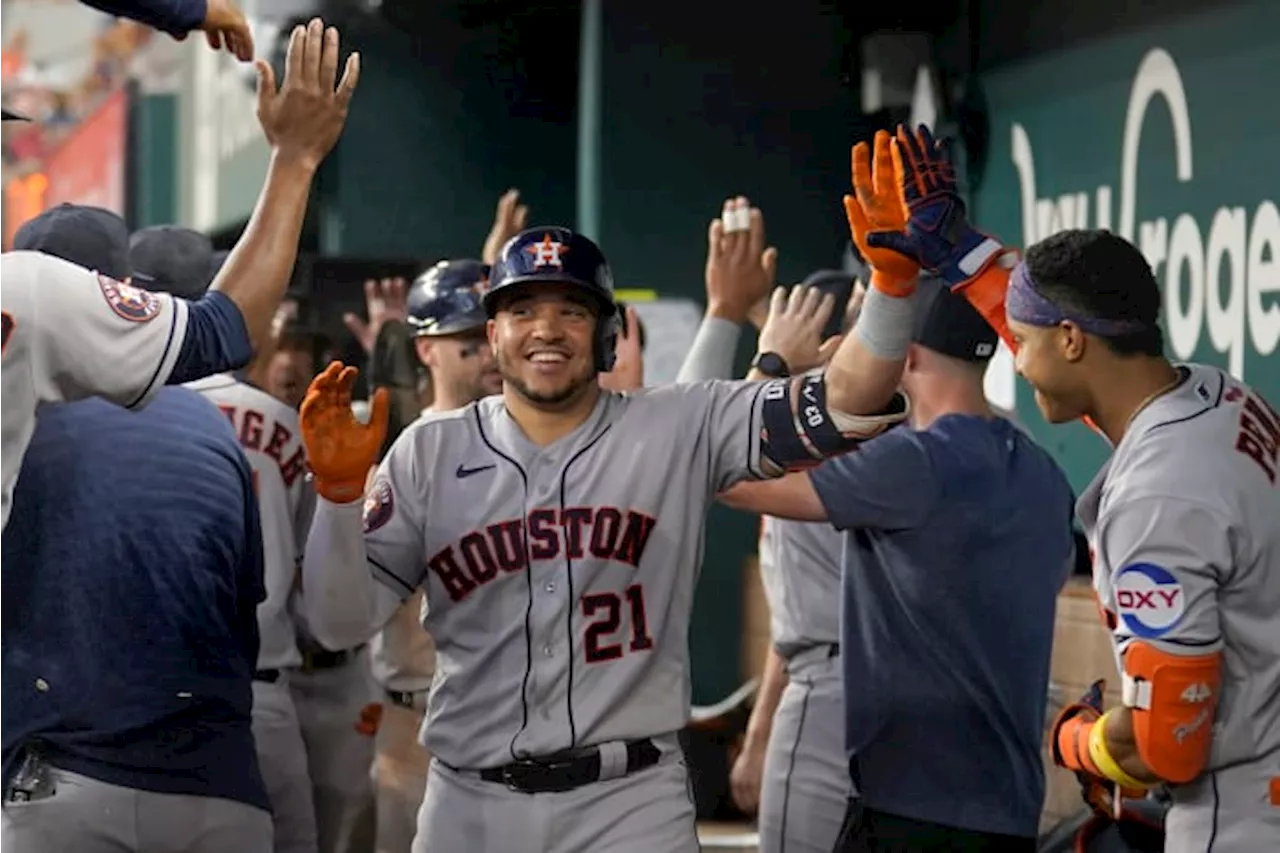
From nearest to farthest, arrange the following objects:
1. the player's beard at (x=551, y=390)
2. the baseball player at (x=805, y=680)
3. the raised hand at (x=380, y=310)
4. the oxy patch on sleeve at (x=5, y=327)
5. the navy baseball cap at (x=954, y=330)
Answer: the oxy patch on sleeve at (x=5, y=327), the player's beard at (x=551, y=390), the navy baseball cap at (x=954, y=330), the baseball player at (x=805, y=680), the raised hand at (x=380, y=310)

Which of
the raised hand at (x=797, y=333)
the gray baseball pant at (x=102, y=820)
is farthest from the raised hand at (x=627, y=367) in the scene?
the gray baseball pant at (x=102, y=820)

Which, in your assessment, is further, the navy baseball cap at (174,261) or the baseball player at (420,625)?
the baseball player at (420,625)

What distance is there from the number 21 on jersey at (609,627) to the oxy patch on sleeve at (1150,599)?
3.60 feet

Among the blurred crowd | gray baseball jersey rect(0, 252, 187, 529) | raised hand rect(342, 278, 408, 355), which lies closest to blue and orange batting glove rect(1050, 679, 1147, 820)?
gray baseball jersey rect(0, 252, 187, 529)

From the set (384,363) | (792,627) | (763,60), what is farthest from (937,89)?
(792,627)

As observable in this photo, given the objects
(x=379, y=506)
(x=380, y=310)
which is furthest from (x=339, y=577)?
(x=380, y=310)

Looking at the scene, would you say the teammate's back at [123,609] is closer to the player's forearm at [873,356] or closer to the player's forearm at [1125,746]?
the player's forearm at [873,356]

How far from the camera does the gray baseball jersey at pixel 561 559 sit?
15.0 feet

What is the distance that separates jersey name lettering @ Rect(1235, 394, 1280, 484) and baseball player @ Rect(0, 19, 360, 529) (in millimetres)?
1613

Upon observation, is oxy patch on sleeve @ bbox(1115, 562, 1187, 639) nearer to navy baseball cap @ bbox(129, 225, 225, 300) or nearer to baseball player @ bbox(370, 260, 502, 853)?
baseball player @ bbox(370, 260, 502, 853)

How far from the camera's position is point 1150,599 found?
3.82m

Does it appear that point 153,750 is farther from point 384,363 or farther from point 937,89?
point 937,89

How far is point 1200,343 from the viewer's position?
7250 mm

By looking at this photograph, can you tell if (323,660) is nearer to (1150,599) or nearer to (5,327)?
(5,327)
